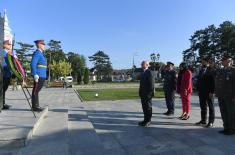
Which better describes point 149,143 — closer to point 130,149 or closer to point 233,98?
point 130,149

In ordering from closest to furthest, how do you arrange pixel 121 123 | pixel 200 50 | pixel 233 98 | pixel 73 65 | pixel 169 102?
pixel 233 98
pixel 121 123
pixel 169 102
pixel 200 50
pixel 73 65

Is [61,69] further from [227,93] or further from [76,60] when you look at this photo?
[227,93]

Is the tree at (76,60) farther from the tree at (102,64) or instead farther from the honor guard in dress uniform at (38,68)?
the honor guard in dress uniform at (38,68)

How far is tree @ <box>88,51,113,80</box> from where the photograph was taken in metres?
113

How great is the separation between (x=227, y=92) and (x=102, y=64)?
362 feet

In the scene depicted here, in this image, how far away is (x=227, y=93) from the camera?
6582 mm

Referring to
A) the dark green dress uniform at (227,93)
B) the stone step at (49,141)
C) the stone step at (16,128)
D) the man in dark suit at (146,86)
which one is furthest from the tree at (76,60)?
the dark green dress uniform at (227,93)

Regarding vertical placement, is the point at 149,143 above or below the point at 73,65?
below

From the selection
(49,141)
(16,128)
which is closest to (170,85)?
(49,141)

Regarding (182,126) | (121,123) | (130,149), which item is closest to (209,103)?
(182,126)

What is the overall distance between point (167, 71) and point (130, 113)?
1806mm

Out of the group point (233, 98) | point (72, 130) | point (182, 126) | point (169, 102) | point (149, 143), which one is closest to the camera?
point (149, 143)

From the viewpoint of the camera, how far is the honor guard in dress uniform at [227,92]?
6.52 metres

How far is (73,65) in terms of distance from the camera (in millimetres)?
102125
